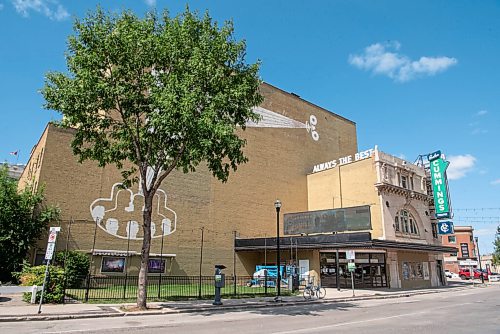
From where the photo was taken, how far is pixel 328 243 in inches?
1188

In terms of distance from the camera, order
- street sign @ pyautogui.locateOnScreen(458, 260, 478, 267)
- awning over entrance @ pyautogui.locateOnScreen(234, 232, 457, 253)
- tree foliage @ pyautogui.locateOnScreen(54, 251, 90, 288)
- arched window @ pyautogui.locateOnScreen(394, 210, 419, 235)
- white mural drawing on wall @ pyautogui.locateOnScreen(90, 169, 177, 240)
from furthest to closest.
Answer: street sign @ pyautogui.locateOnScreen(458, 260, 478, 267), arched window @ pyautogui.locateOnScreen(394, 210, 419, 235), white mural drawing on wall @ pyautogui.locateOnScreen(90, 169, 177, 240), awning over entrance @ pyautogui.locateOnScreen(234, 232, 457, 253), tree foliage @ pyautogui.locateOnScreen(54, 251, 90, 288)

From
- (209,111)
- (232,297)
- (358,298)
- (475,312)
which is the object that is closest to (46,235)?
(232,297)

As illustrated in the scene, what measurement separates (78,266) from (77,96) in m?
13.4

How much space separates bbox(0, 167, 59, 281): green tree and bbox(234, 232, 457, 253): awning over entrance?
16.8 metres

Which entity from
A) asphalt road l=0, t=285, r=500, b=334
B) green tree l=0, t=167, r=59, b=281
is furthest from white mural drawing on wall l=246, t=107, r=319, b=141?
asphalt road l=0, t=285, r=500, b=334

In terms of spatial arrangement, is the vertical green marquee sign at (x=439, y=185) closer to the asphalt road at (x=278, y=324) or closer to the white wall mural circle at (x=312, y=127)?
the white wall mural circle at (x=312, y=127)

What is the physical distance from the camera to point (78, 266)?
2464cm

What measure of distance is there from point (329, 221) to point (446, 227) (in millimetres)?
15048

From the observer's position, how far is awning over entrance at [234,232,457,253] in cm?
2855

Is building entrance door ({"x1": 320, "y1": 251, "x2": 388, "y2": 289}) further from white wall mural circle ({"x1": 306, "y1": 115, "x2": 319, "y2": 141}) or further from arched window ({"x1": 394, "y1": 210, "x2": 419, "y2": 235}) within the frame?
white wall mural circle ({"x1": 306, "y1": 115, "x2": 319, "y2": 141})

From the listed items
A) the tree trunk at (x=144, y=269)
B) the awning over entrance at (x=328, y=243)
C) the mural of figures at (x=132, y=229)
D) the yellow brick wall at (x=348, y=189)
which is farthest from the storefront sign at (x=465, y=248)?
the tree trunk at (x=144, y=269)

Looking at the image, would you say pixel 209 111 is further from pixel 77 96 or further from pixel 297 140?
pixel 297 140

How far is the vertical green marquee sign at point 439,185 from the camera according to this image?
40.5m

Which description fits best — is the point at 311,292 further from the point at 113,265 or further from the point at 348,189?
the point at 348,189
